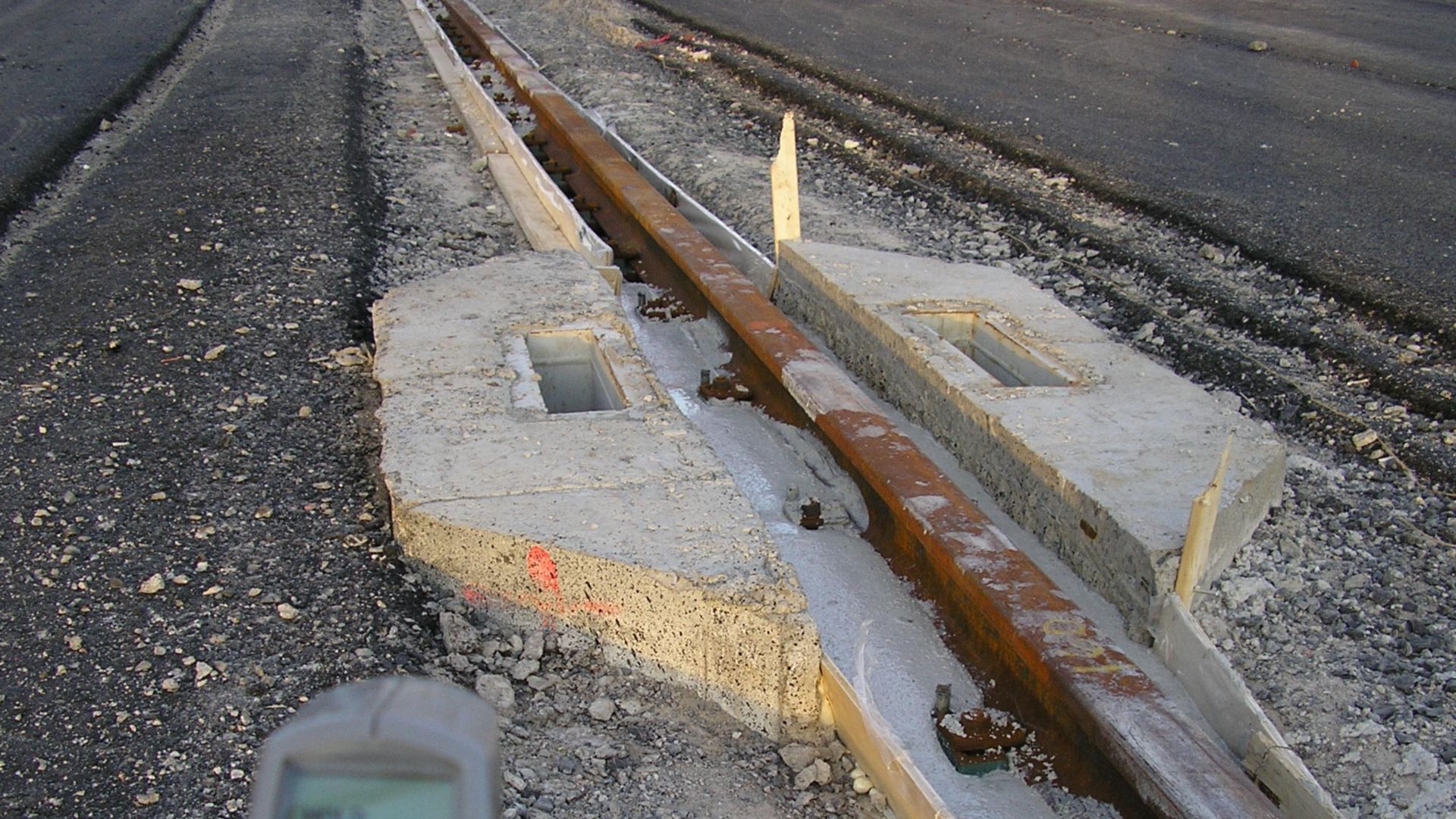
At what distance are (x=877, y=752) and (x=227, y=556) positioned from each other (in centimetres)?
230

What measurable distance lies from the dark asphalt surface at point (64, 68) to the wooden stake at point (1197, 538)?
7965mm

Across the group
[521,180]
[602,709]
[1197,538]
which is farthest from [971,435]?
[521,180]

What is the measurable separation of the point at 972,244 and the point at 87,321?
5.43 metres

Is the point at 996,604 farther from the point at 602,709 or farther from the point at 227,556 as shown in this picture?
the point at 227,556

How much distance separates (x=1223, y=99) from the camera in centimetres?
1249

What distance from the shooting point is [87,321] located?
6.41 metres

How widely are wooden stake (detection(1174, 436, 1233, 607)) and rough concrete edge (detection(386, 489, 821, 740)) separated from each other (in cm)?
120

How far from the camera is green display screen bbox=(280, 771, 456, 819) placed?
0.96 m

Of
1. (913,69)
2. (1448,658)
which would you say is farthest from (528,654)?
(913,69)

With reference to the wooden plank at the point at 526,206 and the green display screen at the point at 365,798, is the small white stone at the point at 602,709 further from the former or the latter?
the wooden plank at the point at 526,206

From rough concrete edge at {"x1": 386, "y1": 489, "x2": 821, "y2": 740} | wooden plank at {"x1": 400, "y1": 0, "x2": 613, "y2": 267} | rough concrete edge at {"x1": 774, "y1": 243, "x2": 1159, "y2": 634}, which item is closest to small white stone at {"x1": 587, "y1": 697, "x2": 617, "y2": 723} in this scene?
→ rough concrete edge at {"x1": 386, "y1": 489, "x2": 821, "y2": 740}

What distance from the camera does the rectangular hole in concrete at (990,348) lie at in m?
5.78

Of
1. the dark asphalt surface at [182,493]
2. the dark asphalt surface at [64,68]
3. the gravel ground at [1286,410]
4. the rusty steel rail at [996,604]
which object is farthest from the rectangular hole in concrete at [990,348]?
the dark asphalt surface at [64,68]

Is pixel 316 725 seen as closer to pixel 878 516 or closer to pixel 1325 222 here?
pixel 878 516
